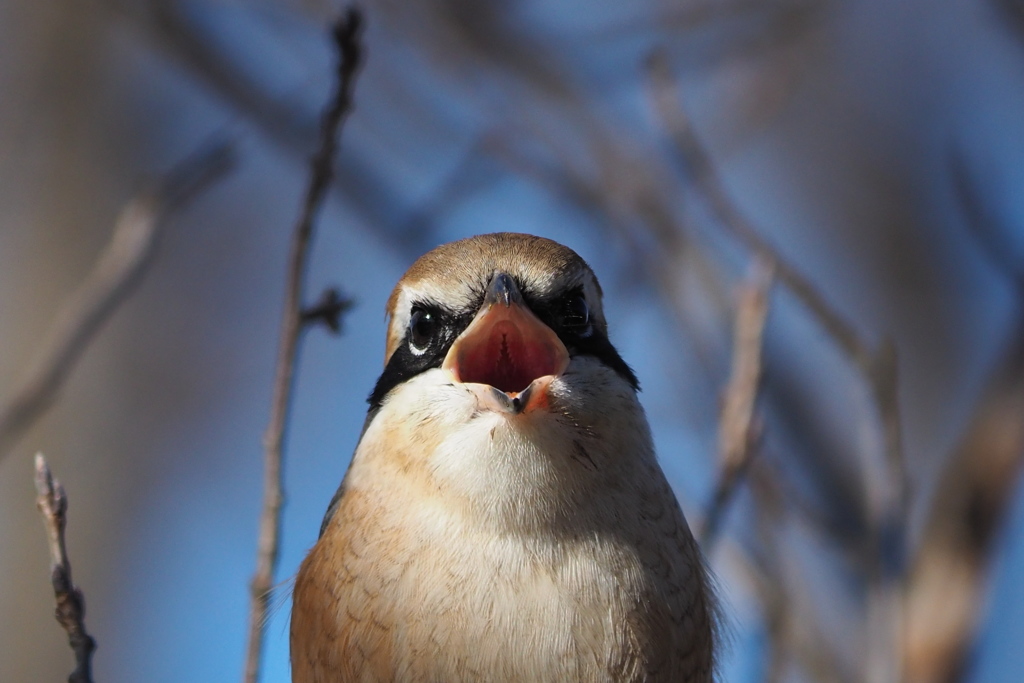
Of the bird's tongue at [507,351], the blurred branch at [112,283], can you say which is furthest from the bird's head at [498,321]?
the blurred branch at [112,283]

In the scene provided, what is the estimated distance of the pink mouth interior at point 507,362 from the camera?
2.74m

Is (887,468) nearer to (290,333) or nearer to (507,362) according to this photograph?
(507,362)

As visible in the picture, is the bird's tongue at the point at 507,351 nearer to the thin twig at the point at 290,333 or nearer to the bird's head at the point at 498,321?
the bird's head at the point at 498,321

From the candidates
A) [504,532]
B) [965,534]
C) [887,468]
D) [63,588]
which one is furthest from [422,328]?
[965,534]

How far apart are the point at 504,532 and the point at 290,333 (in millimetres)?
695

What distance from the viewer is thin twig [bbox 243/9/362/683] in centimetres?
267

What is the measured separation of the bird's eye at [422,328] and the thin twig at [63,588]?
3.15ft

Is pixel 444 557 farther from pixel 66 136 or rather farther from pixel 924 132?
pixel 924 132

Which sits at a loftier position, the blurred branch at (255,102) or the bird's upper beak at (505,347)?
the blurred branch at (255,102)

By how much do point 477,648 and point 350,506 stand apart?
53 cm

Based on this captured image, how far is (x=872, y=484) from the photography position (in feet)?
13.0

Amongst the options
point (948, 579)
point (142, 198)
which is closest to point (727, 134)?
point (948, 579)

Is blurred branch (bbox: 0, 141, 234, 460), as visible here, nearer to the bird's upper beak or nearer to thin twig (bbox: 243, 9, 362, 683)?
thin twig (bbox: 243, 9, 362, 683)

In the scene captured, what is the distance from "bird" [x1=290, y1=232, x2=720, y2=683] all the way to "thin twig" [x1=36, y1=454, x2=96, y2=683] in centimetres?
64
